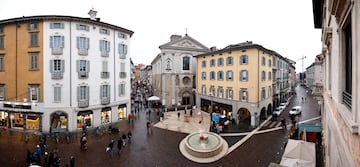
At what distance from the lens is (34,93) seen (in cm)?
2334

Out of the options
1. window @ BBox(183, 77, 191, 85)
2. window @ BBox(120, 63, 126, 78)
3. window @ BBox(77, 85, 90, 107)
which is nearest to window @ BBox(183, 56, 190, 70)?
window @ BBox(183, 77, 191, 85)

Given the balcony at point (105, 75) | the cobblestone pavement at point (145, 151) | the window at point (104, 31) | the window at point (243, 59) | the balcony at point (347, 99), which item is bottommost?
the cobblestone pavement at point (145, 151)

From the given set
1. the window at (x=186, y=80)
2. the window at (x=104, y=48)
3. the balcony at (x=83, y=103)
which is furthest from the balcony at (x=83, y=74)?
the window at (x=186, y=80)

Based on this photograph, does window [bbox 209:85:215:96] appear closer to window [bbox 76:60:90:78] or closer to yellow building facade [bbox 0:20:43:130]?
window [bbox 76:60:90:78]

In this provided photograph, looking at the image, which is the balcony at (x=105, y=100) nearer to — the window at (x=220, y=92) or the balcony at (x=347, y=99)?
the window at (x=220, y=92)

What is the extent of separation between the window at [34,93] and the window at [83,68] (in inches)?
198

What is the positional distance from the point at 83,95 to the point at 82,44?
6.60 m

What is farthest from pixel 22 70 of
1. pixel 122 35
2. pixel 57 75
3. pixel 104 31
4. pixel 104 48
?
pixel 122 35

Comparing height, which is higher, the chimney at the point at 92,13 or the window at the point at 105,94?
the chimney at the point at 92,13

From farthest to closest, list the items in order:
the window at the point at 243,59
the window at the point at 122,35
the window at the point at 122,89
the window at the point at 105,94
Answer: the window at the point at 122,89 < the window at the point at 122,35 < the window at the point at 243,59 < the window at the point at 105,94

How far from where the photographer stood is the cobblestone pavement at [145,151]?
15594mm

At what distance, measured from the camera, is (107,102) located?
1051 inches

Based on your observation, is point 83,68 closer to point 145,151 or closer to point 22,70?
point 22,70

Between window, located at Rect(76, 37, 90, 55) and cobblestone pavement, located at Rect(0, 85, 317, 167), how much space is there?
10615 millimetres
